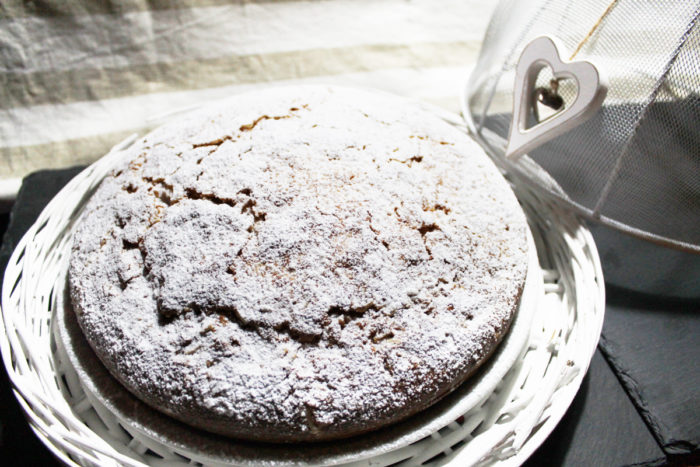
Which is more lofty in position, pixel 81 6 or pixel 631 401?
pixel 81 6

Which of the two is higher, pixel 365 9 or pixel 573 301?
pixel 365 9

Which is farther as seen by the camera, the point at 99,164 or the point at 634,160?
the point at 99,164

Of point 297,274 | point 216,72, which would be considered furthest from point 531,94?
point 216,72

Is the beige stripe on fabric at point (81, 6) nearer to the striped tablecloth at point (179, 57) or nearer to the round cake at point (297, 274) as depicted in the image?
the striped tablecloth at point (179, 57)

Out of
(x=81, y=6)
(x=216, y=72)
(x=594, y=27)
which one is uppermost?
(x=594, y=27)

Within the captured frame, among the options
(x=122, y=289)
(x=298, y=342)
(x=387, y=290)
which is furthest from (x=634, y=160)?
(x=122, y=289)

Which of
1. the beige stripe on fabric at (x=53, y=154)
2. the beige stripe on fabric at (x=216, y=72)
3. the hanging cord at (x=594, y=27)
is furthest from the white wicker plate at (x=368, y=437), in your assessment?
the beige stripe on fabric at (x=216, y=72)

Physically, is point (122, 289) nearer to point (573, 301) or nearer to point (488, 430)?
point (488, 430)

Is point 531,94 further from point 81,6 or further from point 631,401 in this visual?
point 81,6
